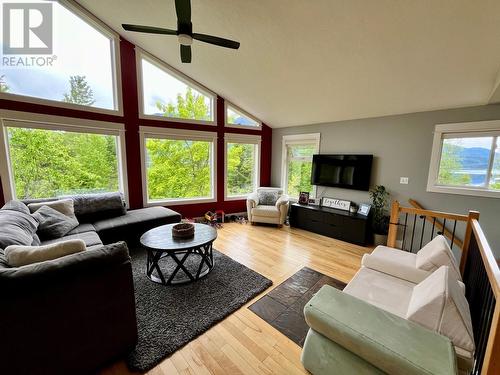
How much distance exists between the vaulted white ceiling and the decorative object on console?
5.31ft

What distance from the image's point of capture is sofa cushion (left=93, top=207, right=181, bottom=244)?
299cm

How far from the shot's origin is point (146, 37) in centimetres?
344

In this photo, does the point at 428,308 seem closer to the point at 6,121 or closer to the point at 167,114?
the point at 167,114

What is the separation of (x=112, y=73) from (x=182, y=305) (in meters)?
3.80

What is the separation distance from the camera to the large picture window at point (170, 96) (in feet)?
12.8

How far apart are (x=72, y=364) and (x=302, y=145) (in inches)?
190

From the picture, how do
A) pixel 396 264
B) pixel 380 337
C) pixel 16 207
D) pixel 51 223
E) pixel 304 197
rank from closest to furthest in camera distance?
pixel 380 337 < pixel 396 264 < pixel 16 207 < pixel 51 223 < pixel 304 197

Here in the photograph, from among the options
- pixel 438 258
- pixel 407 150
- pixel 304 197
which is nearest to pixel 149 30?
pixel 438 258

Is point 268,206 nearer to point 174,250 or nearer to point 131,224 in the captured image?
point 131,224

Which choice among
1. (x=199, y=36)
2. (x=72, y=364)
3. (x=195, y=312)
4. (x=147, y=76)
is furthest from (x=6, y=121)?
(x=195, y=312)

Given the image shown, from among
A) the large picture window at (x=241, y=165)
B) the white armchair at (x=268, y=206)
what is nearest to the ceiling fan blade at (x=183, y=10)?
the large picture window at (x=241, y=165)

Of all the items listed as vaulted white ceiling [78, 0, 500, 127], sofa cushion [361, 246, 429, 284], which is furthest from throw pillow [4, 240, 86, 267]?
vaulted white ceiling [78, 0, 500, 127]

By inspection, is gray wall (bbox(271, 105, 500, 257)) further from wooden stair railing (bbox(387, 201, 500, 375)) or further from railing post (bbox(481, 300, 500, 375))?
railing post (bbox(481, 300, 500, 375))

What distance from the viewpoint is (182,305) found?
2.05 metres
